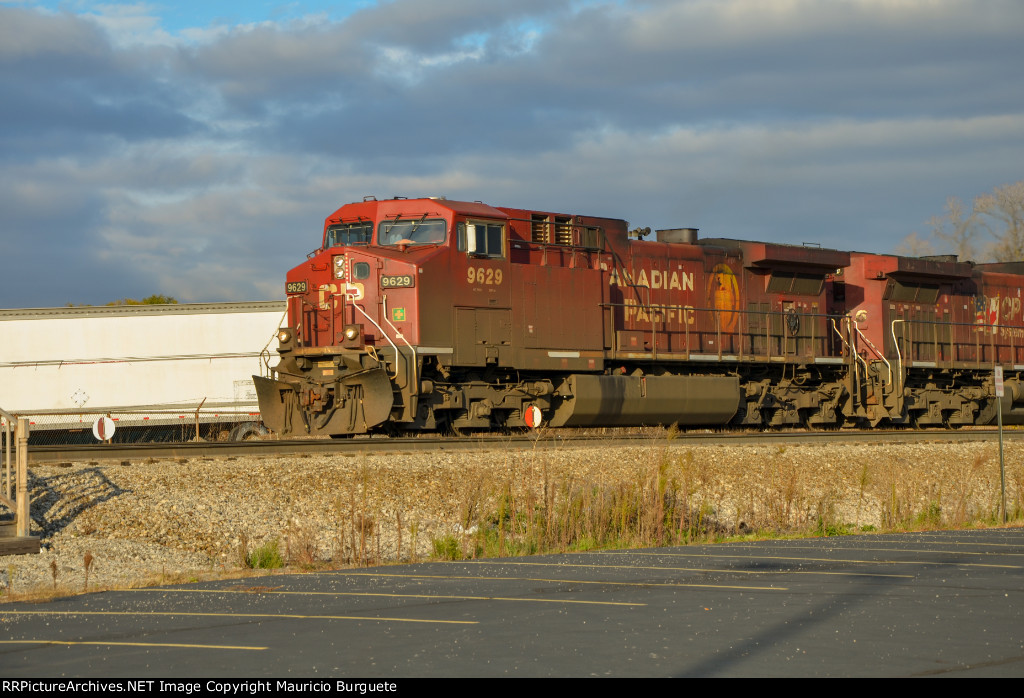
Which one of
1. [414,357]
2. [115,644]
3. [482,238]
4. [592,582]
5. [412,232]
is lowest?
[592,582]

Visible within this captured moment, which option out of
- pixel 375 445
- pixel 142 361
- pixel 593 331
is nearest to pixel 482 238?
pixel 593 331

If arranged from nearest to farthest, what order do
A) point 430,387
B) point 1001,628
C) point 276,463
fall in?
point 1001,628 < point 276,463 < point 430,387

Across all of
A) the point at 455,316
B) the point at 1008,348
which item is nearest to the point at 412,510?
the point at 455,316

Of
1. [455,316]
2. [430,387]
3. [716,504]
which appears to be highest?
[455,316]

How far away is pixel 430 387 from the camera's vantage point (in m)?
17.0

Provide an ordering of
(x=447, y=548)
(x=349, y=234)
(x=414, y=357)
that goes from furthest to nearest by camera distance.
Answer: (x=349, y=234), (x=414, y=357), (x=447, y=548)

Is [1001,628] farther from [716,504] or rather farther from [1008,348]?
[1008,348]

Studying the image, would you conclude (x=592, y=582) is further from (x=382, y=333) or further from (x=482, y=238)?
(x=482, y=238)

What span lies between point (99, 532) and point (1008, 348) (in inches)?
932

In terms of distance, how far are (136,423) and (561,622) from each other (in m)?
22.9

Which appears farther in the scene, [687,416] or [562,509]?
[687,416]

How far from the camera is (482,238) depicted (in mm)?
18000

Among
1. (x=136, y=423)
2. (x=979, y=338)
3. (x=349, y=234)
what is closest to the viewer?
(x=349, y=234)

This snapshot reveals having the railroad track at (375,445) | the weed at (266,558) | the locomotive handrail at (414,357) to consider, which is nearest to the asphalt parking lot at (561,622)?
the weed at (266,558)
